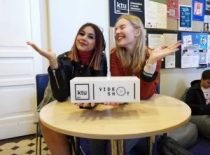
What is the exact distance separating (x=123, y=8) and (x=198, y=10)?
122 cm

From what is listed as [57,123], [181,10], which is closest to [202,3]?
[181,10]

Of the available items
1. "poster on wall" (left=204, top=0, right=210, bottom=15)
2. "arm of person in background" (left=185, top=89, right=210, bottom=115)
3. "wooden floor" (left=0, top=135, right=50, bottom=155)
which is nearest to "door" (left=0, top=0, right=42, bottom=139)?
"wooden floor" (left=0, top=135, right=50, bottom=155)

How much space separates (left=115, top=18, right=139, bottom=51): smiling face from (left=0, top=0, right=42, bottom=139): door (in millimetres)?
1230

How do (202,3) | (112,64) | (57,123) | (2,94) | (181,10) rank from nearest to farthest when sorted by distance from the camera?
(57,123) → (112,64) → (2,94) → (181,10) → (202,3)

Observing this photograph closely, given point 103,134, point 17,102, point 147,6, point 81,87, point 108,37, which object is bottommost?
point 17,102

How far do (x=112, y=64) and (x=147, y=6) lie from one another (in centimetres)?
138

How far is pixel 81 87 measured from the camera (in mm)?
899

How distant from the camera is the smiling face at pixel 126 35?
4.36 feet

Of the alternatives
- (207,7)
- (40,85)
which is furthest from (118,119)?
(207,7)

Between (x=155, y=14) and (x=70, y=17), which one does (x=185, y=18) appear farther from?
(x=70, y=17)

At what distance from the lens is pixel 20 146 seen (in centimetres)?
215

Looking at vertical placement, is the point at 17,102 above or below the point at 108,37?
below

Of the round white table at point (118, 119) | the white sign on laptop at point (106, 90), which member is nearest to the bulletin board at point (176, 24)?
the round white table at point (118, 119)

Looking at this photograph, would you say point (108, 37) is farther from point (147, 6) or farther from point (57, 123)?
point (57, 123)
